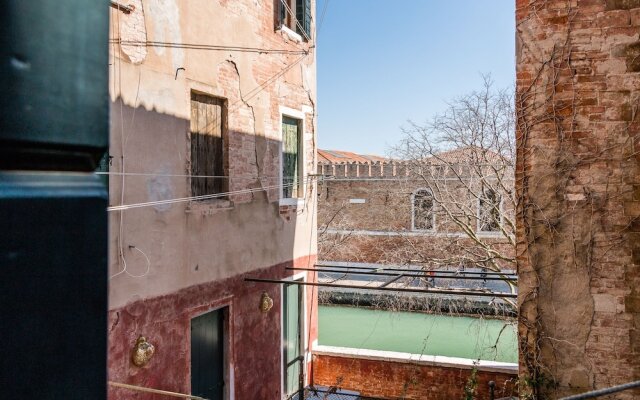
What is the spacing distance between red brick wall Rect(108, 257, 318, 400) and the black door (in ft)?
0.49

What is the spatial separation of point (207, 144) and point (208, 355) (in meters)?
2.97

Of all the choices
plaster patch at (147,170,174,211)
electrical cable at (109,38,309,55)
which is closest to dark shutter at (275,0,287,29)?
electrical cable at (109,38,309,55)

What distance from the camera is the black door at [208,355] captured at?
6.68 metres

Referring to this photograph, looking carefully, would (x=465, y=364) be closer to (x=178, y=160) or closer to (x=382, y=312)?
(x=178, y=160)

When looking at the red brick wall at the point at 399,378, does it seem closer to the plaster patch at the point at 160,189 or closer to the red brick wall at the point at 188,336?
the red brick wall at the point at 188,336

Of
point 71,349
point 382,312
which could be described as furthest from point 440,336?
point 71,349

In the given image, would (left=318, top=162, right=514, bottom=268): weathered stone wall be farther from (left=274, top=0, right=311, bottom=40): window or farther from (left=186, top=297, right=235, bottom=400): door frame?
(left=186, top=297, right=235, bottom=400): door frame

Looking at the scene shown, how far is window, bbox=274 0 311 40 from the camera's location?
8.99 m

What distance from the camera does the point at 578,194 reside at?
161 inches

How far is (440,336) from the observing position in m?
17.1

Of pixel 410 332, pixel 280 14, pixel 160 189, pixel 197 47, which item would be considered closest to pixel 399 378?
pixel 160 189

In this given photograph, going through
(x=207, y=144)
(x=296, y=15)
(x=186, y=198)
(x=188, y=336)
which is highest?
(x=296, y=15)

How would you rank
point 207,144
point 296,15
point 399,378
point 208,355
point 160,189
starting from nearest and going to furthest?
point 160,189 → point 208,355 → point 207,144 → point 399,378 → point 296,15

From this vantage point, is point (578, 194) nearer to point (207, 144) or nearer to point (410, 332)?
point (207, 144)
